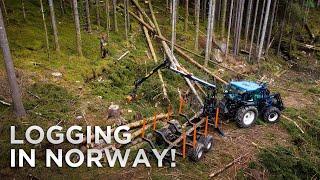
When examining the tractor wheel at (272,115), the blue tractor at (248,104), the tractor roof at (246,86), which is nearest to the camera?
the blue tractor at (248,104)

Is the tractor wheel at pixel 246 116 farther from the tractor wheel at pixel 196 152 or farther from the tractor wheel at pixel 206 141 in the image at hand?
the tractor wheel at pixel 196 152

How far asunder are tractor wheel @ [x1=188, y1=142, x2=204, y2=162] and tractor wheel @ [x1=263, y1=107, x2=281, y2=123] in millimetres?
3630

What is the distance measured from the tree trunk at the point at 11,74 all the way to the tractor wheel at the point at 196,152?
17.4ft

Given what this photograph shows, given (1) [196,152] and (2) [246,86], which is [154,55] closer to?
(2) [246,86]

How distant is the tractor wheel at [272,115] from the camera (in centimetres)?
1231

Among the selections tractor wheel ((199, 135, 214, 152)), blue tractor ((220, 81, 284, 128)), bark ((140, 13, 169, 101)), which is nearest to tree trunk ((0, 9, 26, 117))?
bark ((140, 13, 169, 101))

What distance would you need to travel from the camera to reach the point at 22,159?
360 inches

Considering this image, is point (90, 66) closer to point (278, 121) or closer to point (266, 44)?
point (278, 121)

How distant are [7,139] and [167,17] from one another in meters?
14.9

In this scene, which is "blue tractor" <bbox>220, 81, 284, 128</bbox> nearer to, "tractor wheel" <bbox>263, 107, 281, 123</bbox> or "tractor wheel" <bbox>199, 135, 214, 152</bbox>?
"tractor wheel" <bbox>263, 107, 281, 123</bbox>

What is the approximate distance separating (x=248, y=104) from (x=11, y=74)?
7458mm

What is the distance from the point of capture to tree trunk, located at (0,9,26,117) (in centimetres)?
977

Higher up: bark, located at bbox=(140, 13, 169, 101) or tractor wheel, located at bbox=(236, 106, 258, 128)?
bark, located at bbox=(140, 13, 169, 101)

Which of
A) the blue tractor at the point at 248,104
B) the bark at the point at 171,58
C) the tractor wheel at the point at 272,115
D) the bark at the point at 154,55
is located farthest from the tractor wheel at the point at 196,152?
the bark at the point at 171,58
